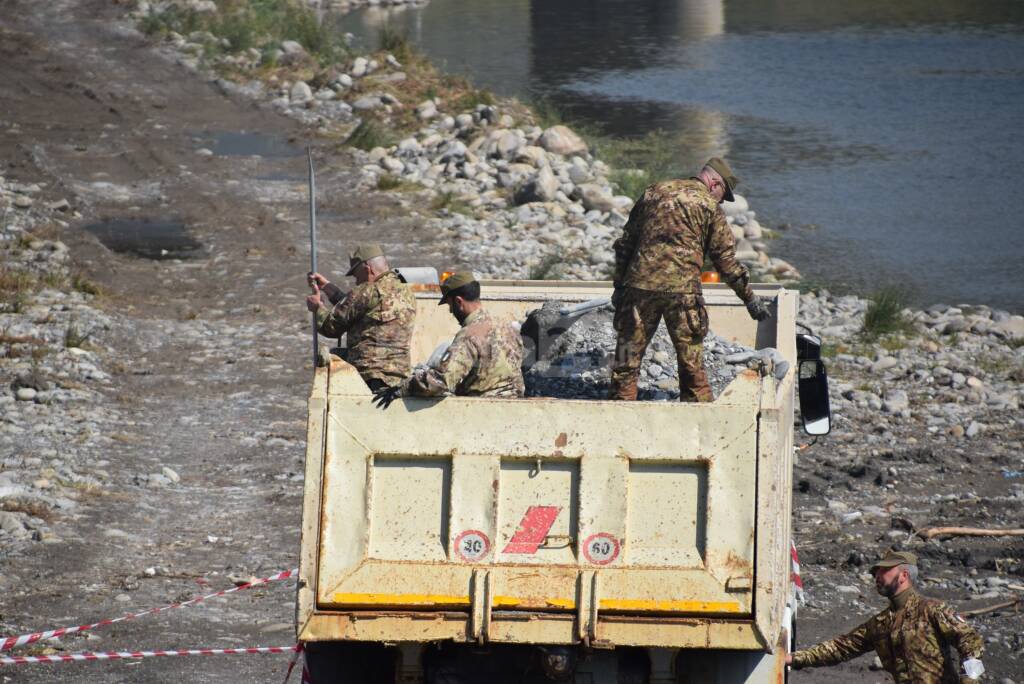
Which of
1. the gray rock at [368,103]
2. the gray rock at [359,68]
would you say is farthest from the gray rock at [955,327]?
the gray rock at [359,68]

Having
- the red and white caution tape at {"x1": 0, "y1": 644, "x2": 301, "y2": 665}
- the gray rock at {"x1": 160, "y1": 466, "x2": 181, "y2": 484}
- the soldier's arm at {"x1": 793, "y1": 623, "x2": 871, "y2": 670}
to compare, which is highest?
the soldier's arm at {"x1": 793, "y1": 623, "x2": 871, "y2": 670}

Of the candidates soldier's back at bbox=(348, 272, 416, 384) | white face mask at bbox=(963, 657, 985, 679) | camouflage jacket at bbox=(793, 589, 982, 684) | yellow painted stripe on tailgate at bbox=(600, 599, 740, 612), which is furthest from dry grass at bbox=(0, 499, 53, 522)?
white face mask at bbox=(963, 657, 985, 679)

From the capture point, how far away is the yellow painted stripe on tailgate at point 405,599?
5.97 m

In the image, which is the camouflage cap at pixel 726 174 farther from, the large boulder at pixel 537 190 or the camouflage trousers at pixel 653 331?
the large boulder at pixel 537 190

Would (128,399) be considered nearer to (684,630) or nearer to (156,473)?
(156,473)

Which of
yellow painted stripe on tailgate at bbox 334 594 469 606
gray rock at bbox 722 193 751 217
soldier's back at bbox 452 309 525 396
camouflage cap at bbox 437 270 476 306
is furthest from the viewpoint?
gray rock at bbox 722 193 751 217

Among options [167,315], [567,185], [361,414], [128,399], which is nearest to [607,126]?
[567,185]

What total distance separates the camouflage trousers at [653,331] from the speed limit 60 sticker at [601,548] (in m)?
1.80

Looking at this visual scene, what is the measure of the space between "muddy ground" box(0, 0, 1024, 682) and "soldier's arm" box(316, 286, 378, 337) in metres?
1.81

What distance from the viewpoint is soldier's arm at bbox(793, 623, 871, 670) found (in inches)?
261

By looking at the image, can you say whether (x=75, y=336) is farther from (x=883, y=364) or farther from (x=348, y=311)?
(x=883, y=364)

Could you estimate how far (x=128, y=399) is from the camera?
1284 centimetres

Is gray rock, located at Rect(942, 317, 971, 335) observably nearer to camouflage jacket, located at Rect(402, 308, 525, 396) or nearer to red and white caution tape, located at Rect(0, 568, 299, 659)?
red and white caution tape, located at Rect(0, 568, 299, 659)

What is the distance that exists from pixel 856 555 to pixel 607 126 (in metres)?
20.9
